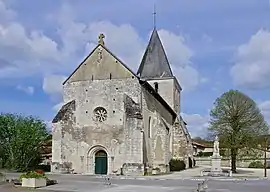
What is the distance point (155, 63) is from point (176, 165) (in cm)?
1807

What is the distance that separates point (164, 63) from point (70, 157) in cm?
2702

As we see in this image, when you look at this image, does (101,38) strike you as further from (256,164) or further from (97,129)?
(256,164)

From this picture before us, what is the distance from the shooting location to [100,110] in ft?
128

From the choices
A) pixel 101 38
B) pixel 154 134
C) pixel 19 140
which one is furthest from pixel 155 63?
pixel 19 140

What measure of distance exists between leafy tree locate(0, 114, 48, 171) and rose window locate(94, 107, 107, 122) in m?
6.74

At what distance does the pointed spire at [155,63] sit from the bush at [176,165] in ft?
47.7

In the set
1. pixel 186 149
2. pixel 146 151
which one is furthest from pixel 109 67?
pixel 186 149

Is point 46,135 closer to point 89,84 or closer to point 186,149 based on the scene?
point 89,84

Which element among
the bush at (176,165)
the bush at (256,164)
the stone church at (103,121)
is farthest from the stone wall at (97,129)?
the bush at (256,164)

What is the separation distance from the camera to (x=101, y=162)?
38719 millimetres

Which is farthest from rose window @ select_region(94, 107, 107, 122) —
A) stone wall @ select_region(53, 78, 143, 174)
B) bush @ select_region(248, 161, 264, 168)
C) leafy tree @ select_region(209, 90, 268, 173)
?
bush @ select_region(248, 161, 264, 168)

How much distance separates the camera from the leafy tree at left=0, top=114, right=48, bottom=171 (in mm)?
39906

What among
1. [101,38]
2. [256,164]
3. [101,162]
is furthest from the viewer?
[256,164]

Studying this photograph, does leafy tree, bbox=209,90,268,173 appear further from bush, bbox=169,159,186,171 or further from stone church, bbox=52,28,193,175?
bush, bbox=169,159,186,171
